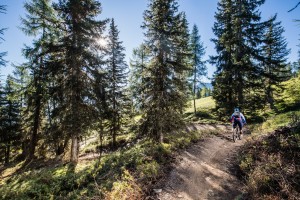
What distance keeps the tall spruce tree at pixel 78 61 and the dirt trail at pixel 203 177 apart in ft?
25.8

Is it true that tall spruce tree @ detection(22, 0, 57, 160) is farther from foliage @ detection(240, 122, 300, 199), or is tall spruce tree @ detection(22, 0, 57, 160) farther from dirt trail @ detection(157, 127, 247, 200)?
foliage @ detection(240, 122, 300, 199)

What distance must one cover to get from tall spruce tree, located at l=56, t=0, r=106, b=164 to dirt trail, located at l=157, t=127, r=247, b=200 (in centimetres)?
787

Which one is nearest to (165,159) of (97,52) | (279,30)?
(97,52)

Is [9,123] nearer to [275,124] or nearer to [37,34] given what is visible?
[37,34]

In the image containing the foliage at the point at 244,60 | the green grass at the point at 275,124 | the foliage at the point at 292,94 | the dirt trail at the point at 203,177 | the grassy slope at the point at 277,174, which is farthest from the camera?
the foliage at the point at 244,60

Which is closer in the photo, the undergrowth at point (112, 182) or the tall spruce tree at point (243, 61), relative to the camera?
the undergrowth at point (112, 182)

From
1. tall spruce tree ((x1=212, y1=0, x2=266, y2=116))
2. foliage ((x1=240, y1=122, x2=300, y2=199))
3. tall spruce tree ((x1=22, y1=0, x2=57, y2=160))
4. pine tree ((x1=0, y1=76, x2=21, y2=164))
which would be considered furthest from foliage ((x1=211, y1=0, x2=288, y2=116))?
pine tree ((x1=0, y1=76, x2=21, y2=164))

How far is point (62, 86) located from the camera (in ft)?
44.4

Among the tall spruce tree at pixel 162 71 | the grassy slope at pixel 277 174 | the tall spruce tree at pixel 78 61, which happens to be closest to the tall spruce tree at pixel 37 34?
the tall spruce tree at pixel 78 61

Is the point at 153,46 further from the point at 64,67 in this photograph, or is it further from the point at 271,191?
the point at 271,191

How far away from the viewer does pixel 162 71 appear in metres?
14.0

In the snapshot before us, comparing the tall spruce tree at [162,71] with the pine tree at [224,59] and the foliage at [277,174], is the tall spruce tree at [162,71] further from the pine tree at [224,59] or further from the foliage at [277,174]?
the pine tree at [224,59]

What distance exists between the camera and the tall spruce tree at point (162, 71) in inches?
528

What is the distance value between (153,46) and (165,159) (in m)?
9.35
